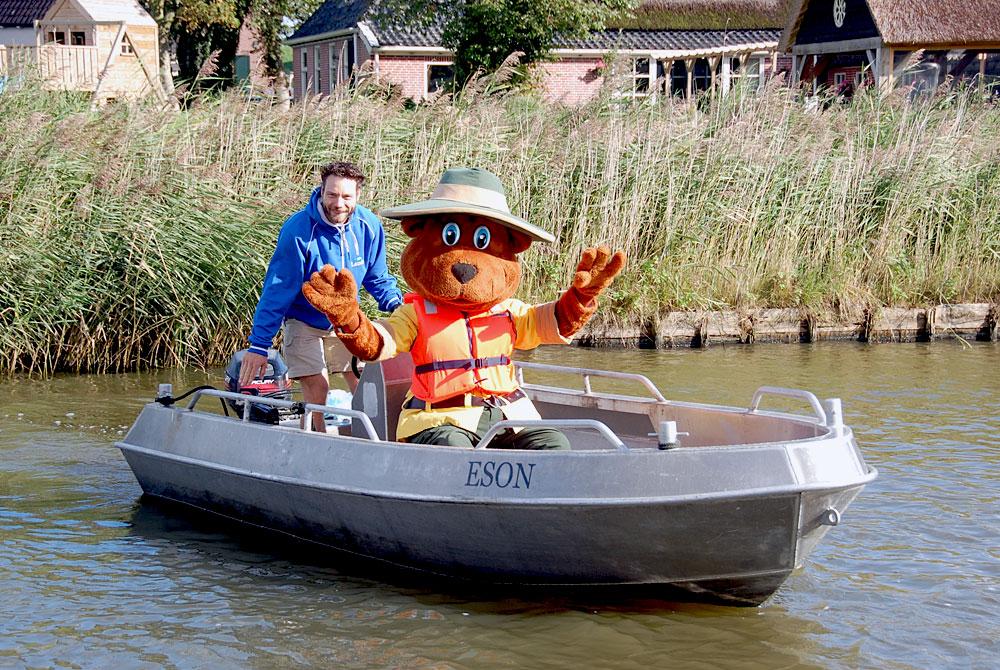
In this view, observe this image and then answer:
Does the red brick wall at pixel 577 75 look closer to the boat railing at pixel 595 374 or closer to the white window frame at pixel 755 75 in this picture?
the white window frame at pixel 755 75

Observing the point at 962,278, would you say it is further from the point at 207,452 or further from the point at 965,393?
the point at 207,452

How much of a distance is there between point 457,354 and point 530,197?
22.5 feet

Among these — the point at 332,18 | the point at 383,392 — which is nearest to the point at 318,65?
the point at 332,18

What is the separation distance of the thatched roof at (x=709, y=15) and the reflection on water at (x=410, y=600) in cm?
3087

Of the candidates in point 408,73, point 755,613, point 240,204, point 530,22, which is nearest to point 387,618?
point 755,613

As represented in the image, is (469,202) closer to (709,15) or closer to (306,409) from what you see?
(306,409)

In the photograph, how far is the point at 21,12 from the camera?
1603 inches

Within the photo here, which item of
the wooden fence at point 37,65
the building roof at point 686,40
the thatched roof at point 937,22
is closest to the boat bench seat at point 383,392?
the wooden fence at point 37,65

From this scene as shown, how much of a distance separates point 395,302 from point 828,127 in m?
7.45

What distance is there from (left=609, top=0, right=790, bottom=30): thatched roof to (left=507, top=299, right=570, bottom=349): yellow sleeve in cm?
3215

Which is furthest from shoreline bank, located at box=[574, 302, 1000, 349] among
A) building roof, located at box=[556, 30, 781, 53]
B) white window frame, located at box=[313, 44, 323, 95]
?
white window frame, located at box=[313, 44, 323, 95]

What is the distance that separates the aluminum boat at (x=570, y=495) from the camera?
532 centimetres

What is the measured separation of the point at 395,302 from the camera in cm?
739

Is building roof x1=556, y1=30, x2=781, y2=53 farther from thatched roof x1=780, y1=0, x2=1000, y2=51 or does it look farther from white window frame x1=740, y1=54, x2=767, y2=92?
thatched roof x1=780, y1=0, x2=1000, y2=51
